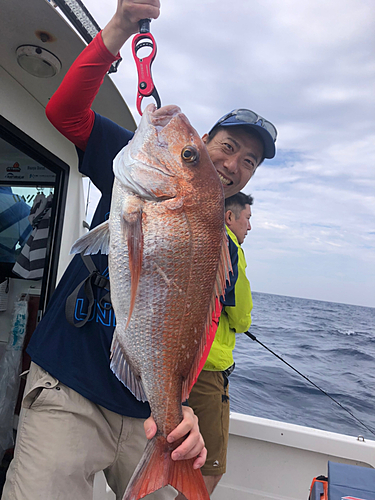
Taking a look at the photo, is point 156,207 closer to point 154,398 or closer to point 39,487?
point 154,398

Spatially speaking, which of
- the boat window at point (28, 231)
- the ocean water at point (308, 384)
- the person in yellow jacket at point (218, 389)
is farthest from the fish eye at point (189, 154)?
the ocean water at point (308, 384)

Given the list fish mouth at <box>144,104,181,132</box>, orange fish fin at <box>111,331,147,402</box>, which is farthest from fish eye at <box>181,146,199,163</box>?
orange fish fin at <box>111,331,147,402</box>

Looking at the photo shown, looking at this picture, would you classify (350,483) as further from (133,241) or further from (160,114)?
(160,114)

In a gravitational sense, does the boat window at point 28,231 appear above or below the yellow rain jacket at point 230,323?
above

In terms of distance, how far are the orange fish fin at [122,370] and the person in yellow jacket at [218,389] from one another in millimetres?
1424

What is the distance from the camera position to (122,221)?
43.6 inches

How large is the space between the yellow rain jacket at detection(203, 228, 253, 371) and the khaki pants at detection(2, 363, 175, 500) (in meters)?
1.19

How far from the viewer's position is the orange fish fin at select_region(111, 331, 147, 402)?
118 centimetres

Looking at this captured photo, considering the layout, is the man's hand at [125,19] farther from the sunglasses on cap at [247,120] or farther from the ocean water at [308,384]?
the ocean water at [308,384]

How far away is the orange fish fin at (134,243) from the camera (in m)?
1.10

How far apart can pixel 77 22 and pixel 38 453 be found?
7.35 feet

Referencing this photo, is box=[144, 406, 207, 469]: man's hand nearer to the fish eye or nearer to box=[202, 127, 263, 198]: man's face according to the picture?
the fish eye

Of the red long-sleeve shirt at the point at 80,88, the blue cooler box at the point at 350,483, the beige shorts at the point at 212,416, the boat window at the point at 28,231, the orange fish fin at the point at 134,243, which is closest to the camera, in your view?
the orange fish fin at the point at 134,243

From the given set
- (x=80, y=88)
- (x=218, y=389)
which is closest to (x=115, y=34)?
(x=80, y=88)
